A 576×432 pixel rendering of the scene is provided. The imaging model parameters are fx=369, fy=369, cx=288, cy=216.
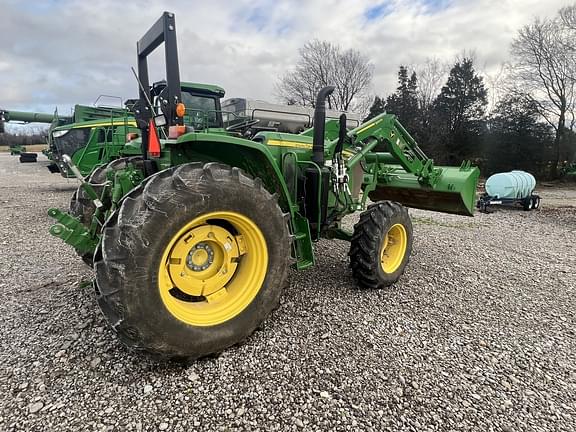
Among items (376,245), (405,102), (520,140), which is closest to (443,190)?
(376,245)

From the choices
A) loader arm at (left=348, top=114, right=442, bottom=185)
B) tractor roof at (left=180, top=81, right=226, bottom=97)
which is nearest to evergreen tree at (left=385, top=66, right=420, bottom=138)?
tractor roof at (left=180, top=81, right=226, bottom=97)

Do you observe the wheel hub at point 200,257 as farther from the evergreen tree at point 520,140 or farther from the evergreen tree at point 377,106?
the evergreen tree at point 377,106

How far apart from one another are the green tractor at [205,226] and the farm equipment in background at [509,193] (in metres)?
7.90

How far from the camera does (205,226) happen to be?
249 cm

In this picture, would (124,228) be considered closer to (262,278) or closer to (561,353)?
(262,278)

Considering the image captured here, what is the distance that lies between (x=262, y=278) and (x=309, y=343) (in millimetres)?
638

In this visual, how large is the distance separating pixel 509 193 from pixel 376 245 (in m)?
8.79

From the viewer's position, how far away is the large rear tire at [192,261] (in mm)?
2041

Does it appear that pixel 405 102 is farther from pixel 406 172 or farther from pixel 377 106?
pixel 406 172

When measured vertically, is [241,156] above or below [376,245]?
above

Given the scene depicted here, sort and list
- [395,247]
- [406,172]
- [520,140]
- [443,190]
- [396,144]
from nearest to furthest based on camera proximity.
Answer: [395,247] < [396,144] < [443,190] < [406,172] < [520,140]

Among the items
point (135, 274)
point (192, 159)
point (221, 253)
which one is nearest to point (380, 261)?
point (221, 253)

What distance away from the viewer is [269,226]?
2.58 metres

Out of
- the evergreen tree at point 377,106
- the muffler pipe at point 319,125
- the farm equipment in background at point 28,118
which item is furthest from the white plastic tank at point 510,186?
the evergreen tree at point 377,106
